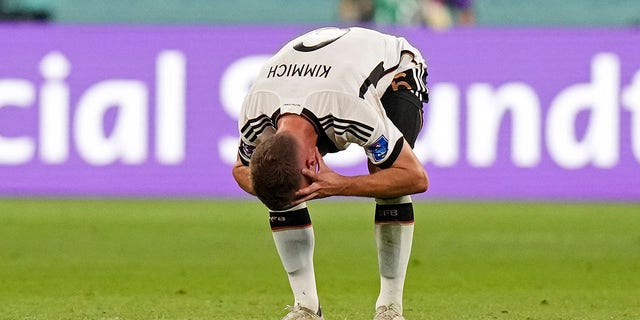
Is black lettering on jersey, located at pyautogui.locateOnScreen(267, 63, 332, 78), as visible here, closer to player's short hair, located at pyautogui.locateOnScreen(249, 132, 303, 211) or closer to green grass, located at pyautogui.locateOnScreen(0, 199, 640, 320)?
player's short hair, located at pyautogui.locateOnScreen(249, 132, 303, 211)

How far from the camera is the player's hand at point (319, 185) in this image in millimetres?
5207

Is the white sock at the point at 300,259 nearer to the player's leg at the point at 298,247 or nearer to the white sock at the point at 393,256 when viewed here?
the player's leg at the point at 298,247

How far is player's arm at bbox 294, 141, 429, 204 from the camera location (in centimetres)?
523

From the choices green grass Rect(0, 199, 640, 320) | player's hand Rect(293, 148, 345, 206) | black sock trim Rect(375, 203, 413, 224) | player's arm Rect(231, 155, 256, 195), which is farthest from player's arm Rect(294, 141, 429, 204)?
green grass Rect(0, 199, 640, 320)

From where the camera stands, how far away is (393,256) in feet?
19.9

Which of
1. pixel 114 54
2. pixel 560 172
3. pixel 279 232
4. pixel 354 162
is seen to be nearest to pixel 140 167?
pixel 114 54

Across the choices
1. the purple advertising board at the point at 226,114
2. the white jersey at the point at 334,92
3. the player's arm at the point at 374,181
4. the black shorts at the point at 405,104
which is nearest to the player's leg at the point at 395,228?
the black shorts at the point at 405,104

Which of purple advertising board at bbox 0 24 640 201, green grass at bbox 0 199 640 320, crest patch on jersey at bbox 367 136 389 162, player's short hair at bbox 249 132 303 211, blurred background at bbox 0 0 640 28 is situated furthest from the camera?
blurred background at bbox 0 0 640 28

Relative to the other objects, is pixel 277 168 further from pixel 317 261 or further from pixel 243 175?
pixel 317 261

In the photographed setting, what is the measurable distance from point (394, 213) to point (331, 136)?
0.63 metres

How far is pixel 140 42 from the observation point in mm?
13078

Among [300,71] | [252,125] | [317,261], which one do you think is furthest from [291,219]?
[317,261]

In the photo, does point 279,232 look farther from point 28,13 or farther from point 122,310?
point 28,13

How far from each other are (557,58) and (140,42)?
386 centimetres
